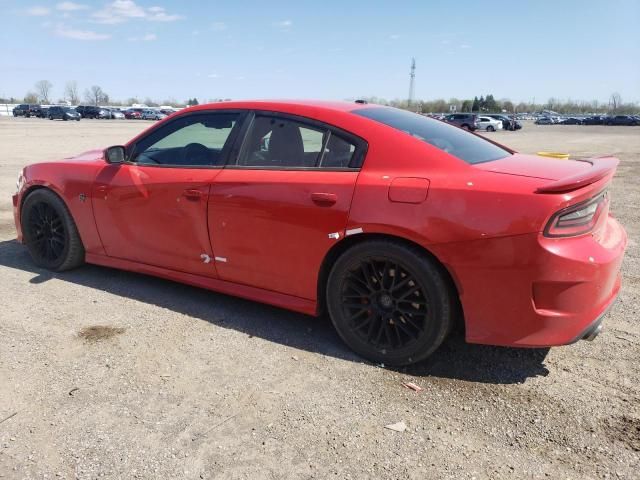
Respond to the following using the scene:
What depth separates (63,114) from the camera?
56.5 metres

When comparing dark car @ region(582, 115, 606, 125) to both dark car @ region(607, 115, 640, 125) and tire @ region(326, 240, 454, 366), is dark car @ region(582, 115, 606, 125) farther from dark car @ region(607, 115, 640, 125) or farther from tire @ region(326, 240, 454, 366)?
tire @ region(326, 240, 454, 366)

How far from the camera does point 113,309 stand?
3998 mm

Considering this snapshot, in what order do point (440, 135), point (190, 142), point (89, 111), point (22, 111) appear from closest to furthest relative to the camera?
1. point (440, 135)
2. point (190, 142)
3. point (89, 111)
4. point (22, 111)

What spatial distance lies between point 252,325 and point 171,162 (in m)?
1.44

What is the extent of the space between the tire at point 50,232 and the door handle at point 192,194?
1.51 meters

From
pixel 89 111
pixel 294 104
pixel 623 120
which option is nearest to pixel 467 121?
pixel 623 120

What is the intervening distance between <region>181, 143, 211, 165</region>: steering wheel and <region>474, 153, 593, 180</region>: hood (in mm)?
1968

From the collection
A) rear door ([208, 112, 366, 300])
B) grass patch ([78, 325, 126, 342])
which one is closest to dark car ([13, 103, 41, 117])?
grass patch ([78, 325, 126, 342])

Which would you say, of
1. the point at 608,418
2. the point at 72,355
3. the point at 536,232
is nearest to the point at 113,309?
the point at 72,355

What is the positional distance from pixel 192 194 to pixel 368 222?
56.5 inches

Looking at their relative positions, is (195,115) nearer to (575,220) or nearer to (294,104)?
(294,104)

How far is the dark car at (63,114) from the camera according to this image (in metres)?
55.9

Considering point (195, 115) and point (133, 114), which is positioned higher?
point (195, 115)

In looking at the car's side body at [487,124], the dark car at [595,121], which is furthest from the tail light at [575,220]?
the dark car at [595,121]
